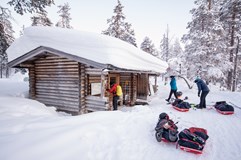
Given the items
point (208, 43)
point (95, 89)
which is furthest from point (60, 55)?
point (208, 43)

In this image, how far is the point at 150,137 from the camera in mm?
4703

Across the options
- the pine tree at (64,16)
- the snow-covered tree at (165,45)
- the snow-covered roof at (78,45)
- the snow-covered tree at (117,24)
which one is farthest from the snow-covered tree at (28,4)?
the snow-covered tree at (165,45)

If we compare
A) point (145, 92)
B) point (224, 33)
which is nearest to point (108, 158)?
point (145, 92)

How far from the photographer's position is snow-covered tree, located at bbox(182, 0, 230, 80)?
17984mm

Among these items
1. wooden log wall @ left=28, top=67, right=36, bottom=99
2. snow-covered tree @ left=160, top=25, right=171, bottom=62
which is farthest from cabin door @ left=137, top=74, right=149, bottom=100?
snow-covered tree @ left=160, top=25, right=171, bottom=62

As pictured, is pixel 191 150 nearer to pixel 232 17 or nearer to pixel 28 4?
pixel 28 4

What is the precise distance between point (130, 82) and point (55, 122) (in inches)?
356

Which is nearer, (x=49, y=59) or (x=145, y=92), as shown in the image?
(x=49, y=59)

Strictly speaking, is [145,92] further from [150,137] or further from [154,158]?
[154,158]

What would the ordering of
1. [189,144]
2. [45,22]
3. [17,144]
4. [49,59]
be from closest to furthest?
[17,144]
[189,144]
[49,59]
[45,22]

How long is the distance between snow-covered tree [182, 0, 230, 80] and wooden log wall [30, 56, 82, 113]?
618 inches

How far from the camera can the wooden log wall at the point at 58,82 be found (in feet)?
31.3

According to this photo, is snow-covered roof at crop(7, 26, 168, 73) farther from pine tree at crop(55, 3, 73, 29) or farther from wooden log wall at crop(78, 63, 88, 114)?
pine tree at crop(55, 3, 73, 29)

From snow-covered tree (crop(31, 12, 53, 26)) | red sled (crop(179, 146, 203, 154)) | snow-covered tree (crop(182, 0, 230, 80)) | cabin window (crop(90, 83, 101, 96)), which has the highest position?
snow-covered tree (crop(31, 12, 53, 26))
